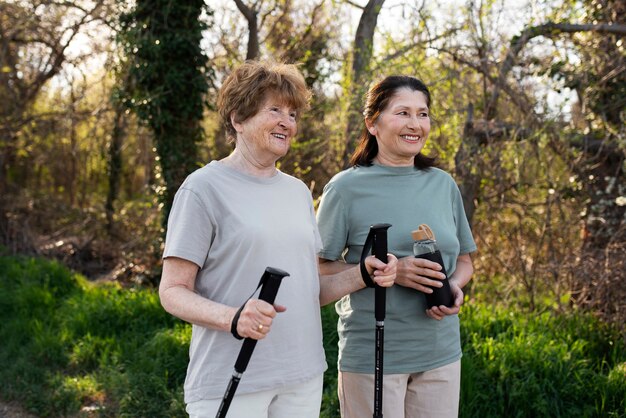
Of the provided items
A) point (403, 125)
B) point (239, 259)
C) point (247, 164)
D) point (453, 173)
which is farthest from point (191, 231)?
point (453, 173)

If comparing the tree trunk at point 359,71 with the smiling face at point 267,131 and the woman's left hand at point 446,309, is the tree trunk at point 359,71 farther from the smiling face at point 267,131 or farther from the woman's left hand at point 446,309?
the smiling face at point 267,131

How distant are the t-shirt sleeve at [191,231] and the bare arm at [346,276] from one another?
558 millimetres

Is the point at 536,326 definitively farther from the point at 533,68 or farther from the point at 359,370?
the point at 359,370

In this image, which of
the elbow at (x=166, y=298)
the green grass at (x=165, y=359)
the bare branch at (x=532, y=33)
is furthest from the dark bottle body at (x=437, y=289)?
the bare branch at (x=532, y=33)

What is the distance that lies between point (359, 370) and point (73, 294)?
608cm

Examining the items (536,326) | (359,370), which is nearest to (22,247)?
(536,326)

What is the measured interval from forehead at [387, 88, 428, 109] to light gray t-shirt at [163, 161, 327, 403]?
26.3 inches

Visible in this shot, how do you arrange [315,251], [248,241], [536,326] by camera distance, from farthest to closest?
[536,326] < [315,251] < [248,241]

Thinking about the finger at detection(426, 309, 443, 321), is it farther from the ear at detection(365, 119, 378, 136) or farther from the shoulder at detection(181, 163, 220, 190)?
the shoulder at detection(181, 163, 220, 190)

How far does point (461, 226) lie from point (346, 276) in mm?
643

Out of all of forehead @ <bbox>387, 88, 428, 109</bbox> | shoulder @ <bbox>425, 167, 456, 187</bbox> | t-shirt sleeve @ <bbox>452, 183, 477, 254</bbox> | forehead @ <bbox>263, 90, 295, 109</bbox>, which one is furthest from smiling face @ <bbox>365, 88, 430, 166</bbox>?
forehead @ <bbox>263, 90, 295, 109</bbox>

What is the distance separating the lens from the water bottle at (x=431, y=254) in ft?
9.11

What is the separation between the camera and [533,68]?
23.4 ft

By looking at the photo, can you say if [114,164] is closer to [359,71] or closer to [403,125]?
[359,71]
